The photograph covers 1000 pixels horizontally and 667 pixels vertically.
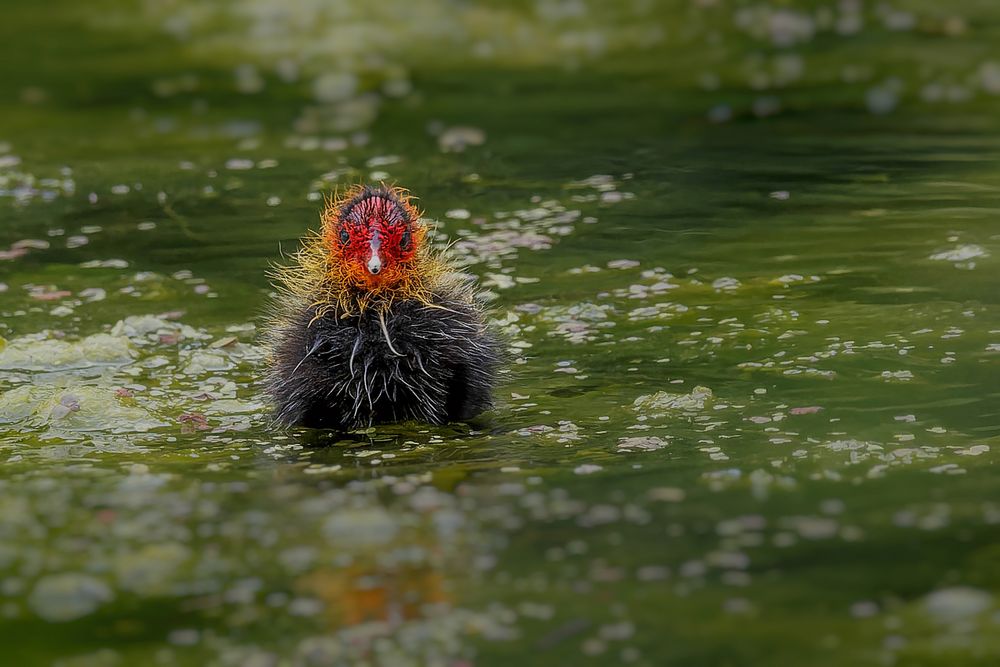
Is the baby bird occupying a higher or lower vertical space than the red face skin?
lower

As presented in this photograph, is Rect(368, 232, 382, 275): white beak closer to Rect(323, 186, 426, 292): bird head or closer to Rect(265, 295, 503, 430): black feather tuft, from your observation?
Rect(323, 186, 426, 292): bird head

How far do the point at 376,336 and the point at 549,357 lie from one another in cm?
152

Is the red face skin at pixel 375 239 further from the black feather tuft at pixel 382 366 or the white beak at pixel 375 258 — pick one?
the black feather tuft at pixel 382 366

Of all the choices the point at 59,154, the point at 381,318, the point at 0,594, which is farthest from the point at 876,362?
the point at 59,154

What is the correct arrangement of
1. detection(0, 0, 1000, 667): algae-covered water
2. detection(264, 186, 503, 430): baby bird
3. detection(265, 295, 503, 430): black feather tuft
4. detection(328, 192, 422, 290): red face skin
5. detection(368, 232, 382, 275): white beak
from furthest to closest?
detection(265, 295, 503, 430): black feather tuft
detection(264, 186, 503, 430): baby bird
detection(328, 192, 422, 290): red face skin
detection(368, 232, 382, 275): white beak
detection(0, 0, 1000, 667): algae-covered water

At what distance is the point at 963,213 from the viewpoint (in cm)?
1096

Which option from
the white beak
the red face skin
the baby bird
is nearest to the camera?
the white beak

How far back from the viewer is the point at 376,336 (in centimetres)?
753

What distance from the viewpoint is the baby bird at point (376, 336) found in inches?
292

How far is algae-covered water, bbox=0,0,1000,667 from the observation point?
5.41 m

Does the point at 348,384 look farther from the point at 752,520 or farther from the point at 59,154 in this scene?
the point at 59,154

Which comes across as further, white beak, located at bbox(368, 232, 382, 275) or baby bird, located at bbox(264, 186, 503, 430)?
baby bird, located at bbox(264, 186, 503, 430)

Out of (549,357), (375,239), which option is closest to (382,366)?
(375,239)

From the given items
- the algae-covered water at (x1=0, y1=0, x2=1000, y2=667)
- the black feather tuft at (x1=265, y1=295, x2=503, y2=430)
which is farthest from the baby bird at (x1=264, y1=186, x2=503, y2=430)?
the algae-covered water at (x1=0, y1=0, x2=1000, y2=667)
